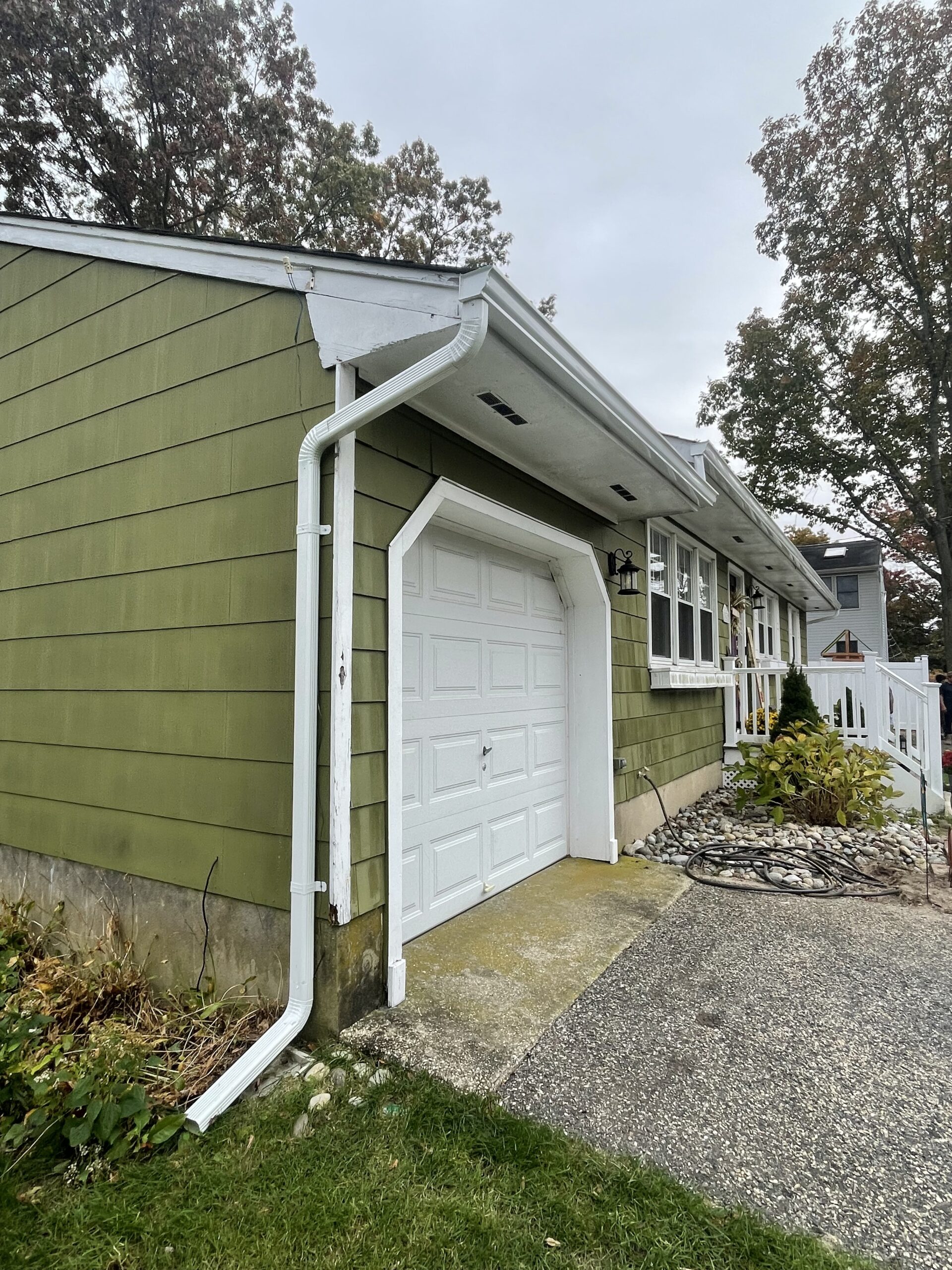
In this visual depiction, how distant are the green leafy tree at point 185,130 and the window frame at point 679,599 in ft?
14.7

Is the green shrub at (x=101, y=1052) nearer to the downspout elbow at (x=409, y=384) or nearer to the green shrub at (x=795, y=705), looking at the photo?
the downspout elbow at (x=409, y=384)

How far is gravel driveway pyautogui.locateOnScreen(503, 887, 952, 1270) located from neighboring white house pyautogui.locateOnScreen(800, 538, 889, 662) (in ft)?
66.5

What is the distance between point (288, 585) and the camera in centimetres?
267

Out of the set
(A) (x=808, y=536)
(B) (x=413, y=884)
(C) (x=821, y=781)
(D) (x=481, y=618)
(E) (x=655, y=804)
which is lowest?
(E) (x=655, y=804)

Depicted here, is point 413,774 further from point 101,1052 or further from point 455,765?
point 101,1052

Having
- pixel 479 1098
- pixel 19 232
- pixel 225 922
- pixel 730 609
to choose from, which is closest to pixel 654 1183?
pixel 479 1098

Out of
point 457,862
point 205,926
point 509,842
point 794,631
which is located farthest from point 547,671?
point 794,631

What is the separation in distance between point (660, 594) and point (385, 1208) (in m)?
5.26

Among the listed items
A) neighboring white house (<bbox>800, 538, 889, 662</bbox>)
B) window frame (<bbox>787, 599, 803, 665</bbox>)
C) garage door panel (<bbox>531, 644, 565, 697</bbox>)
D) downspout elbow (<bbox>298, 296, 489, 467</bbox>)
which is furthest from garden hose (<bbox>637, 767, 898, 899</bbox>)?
neighboring white house (<bbox>800, 538, 889, 662</bbox>)

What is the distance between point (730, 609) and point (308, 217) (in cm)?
934

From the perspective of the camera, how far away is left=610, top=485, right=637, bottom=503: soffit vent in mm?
4238

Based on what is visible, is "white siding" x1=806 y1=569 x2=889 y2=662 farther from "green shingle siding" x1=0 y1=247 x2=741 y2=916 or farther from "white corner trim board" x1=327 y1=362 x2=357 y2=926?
"white corner trim board" x1=327 y1=362 x2=357 y2=926

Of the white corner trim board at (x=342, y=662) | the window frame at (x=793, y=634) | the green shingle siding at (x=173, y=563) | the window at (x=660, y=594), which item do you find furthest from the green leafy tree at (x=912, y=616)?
A: the white corner trim board at (x=342, y=662)

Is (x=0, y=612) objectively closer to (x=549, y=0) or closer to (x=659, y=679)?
(x=659, y=679)
